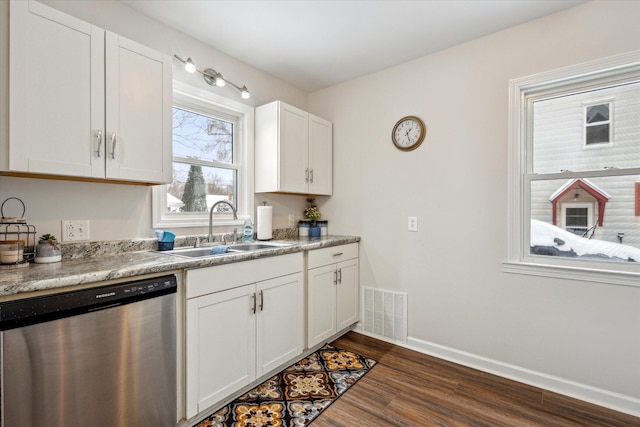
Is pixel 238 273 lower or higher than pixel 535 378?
higher

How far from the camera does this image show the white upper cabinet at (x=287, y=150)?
2715 millimetres

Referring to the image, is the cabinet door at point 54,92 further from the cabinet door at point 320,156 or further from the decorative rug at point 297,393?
the cabinet door at point 320,156

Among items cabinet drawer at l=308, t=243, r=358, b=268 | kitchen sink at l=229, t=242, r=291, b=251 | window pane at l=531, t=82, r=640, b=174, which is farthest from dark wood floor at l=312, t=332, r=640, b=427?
window pane at l=531, t=82, r=640, b=174

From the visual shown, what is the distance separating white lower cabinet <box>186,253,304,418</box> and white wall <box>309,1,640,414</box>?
1.04 m

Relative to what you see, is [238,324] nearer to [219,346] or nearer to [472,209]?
[219,346]

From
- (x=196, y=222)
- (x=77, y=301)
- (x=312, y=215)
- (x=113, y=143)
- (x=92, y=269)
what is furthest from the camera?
(x=312, y=215)

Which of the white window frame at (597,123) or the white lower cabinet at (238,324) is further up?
the white window frame at (597,123)

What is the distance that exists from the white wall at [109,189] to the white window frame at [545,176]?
89.3 inches

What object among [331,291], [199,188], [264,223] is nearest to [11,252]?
[199,188]

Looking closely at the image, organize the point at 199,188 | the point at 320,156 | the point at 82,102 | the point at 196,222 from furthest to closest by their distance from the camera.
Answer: the point at 320,156 < the point at 199,188 < the point at 196,222 < the point at 82,102

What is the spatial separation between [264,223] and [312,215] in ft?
2.10

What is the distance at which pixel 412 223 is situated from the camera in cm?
271

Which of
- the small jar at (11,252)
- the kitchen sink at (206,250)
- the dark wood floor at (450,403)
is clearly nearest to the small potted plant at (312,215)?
the kitchen sink at (206,250)

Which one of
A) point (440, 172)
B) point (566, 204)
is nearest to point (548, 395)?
point (566, 204)
